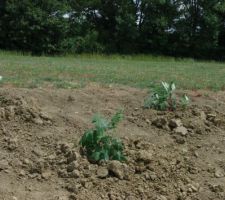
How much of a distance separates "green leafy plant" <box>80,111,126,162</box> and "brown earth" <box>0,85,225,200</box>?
8 centimetres

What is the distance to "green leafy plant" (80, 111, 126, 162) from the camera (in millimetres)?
4523

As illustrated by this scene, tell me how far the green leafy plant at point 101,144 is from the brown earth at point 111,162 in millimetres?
83

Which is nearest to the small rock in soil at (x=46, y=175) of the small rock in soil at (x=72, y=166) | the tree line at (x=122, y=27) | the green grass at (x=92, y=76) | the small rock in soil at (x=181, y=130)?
the small rock in soil at (x=72, y=166)

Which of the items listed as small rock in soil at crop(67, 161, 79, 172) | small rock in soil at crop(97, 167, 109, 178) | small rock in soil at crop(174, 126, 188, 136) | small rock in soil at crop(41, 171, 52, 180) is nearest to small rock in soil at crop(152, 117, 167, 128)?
small rock in soil at crop(174, 126, 188, 136)

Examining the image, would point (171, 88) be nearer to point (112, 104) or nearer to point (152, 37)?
point (112, 104)

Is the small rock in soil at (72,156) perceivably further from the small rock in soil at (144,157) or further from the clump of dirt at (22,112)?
the clump of dirt at (22,112)

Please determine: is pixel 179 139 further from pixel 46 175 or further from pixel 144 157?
pixel 46 175

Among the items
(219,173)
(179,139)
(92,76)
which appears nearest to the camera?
(219,173)

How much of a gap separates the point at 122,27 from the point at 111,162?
2457cm

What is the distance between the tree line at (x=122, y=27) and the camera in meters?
25.7

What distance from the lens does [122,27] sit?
28.7m

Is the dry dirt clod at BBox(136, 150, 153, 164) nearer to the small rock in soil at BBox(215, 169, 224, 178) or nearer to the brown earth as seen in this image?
the brown earth

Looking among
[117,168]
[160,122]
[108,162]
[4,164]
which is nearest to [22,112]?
[4,164]

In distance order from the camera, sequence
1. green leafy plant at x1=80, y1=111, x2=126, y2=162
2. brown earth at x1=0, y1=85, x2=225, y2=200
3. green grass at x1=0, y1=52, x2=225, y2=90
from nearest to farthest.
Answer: brown earth at x1=0, y1=85, x2=225, y2=200 < green leafy plant at x1=80, y1=111, x2=126, y2=162 < green grass at x1=0, y1=52, x2=225, y2=90
